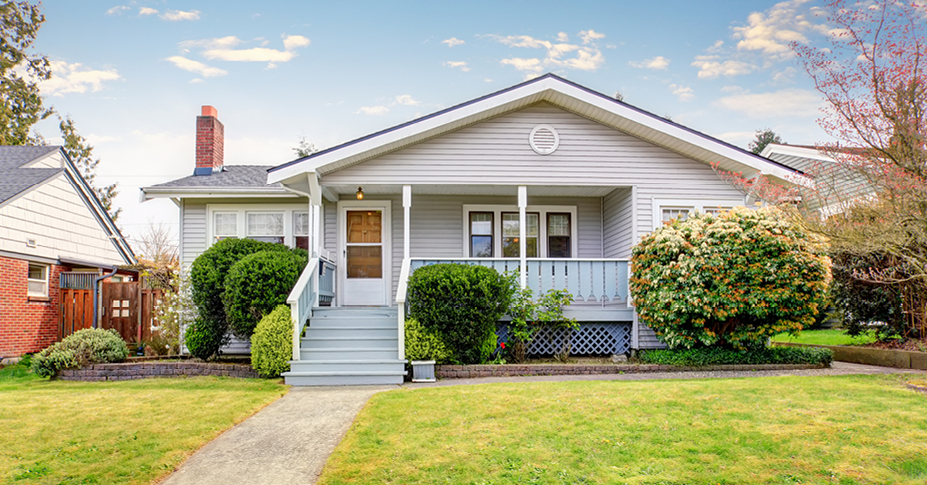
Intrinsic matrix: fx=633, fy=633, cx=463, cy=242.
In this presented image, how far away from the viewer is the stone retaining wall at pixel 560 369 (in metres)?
9.84

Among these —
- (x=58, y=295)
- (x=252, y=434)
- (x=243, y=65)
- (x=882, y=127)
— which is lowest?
(x=252, y=434)

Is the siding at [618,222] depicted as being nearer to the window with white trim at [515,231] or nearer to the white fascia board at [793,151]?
the window with white trim at [515,231]

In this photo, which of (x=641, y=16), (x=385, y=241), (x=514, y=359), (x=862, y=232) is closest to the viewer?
(x=862, y=232)

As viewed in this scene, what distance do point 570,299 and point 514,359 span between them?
4.73 feet

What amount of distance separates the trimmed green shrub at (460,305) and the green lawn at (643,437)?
83.1 inches

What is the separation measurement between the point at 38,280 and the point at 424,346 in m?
10.2

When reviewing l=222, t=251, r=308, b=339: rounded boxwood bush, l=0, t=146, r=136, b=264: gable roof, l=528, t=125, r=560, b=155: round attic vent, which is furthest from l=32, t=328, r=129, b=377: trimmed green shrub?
l=528, t=125, r=560, b=155: round attic vent

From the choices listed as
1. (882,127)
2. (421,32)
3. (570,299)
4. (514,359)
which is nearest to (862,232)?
(882,127)

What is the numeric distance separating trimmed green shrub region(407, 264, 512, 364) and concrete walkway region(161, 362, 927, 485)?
0.85 meters

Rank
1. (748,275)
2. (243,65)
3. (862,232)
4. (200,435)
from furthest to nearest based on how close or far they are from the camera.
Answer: (243,65) < (748,275) < (862,232) < (200,435)

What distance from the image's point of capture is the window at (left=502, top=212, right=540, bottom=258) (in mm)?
13547

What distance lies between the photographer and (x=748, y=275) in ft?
31.6

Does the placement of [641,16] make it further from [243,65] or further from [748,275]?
[243,65]

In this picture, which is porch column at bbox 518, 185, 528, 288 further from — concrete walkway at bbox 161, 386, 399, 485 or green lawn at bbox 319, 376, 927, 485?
concrete walkway at bbox 161, 386, 399, 485
